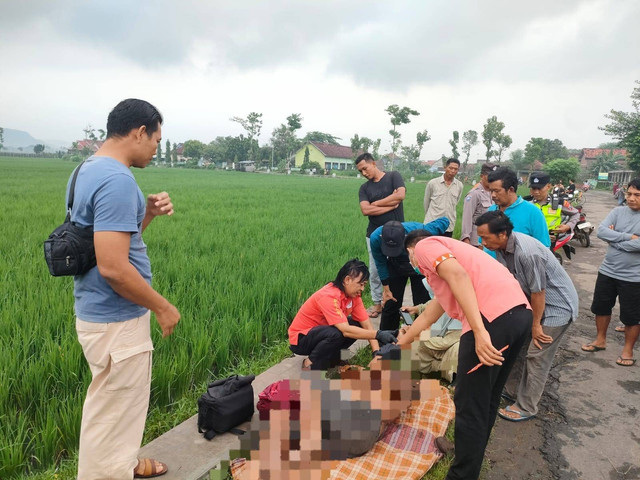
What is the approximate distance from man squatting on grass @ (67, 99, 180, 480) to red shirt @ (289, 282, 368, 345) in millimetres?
1402

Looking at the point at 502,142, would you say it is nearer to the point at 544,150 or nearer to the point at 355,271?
the point at 544,150

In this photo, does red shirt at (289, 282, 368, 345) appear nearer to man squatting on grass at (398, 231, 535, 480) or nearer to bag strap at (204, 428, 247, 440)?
bag strap at (204, 428, 247, 440)

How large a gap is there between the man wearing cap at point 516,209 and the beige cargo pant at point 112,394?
8.23 feet

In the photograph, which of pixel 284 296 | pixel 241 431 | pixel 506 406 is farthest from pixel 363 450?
pixel 284 296

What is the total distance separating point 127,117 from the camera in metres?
1.51

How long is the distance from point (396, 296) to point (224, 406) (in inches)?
74.5

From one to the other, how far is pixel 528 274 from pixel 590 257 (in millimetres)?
7056

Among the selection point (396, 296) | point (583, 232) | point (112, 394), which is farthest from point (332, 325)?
point (583, 232)

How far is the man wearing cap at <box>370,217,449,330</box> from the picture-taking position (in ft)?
10.3

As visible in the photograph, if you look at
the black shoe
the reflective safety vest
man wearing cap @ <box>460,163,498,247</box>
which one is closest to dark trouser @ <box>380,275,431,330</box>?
the black shoe

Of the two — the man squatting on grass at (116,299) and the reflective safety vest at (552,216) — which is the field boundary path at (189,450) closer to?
the man squatting on grass at (116,299)

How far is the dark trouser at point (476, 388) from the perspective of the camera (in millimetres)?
1753

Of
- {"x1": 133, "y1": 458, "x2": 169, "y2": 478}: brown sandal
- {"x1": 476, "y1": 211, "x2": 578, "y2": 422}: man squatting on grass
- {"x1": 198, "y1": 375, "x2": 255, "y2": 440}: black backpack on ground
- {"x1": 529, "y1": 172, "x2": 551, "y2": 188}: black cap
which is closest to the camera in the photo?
{"x1": 133, "y1": 458, "x2": 169, "y2": 478}: brown sandal

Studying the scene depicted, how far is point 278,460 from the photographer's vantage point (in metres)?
1.88
